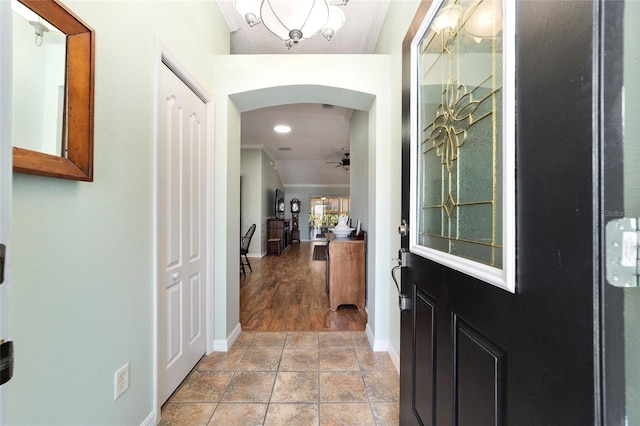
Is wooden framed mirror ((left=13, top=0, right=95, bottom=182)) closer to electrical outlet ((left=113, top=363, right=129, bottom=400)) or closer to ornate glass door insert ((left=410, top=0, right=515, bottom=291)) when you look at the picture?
electrical outlet ((left=113, top=363, right=129, bottom=400))

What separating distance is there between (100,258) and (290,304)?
2506mm

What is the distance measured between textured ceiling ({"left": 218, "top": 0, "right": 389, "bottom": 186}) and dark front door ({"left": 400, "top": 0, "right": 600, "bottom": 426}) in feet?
6.29

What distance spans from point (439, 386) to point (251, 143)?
20.1 ft

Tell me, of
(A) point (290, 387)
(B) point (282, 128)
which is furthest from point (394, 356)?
(B) point (282, 128)

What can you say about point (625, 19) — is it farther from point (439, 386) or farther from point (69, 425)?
point (69, 425)

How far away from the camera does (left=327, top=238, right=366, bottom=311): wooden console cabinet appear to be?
10.1 feet

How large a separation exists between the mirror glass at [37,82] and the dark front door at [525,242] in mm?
1320

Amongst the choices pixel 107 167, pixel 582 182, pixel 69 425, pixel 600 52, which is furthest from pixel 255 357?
pixel 600 52

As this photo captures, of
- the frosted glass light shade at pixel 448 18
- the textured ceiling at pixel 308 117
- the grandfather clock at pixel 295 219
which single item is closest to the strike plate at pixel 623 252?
the frosted glass light shade at pixel 448 18

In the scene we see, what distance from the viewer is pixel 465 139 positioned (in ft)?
2.82

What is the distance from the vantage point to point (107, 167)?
112 centimetres

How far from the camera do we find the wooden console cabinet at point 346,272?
3.08 m

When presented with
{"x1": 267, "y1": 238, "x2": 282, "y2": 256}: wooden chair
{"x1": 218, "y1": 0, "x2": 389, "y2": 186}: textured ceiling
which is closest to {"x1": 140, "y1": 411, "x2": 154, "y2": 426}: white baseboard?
{"x1": 218, "y1": 0, "x2": 389, "y2": 186}: textured ceiling

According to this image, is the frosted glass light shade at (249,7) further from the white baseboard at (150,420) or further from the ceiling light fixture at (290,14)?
the white baseboard at (150,420)
